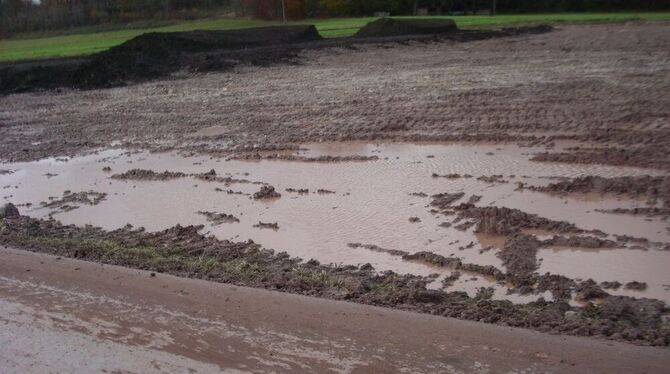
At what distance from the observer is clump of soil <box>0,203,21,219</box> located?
32.7 ft

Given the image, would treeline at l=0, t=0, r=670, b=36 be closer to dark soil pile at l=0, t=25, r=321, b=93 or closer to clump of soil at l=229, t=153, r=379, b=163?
dark soil pile at l=0, t=25, r=321, b=93

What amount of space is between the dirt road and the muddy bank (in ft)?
0.71

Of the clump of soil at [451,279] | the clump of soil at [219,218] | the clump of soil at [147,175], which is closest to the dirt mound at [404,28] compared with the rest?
the clump of soil at [147,175]

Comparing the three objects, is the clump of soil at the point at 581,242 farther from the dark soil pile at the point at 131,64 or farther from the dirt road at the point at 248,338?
the dark soil pile at the point at 131,64

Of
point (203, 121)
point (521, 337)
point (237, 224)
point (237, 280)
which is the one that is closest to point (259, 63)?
point (203, 121)

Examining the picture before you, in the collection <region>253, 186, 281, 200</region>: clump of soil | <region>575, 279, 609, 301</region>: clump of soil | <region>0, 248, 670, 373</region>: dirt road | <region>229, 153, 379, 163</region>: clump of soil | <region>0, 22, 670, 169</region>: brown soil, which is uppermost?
<region>0, 22, 670, 169</region>: brown soil

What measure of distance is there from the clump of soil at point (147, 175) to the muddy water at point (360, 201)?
0.60ft

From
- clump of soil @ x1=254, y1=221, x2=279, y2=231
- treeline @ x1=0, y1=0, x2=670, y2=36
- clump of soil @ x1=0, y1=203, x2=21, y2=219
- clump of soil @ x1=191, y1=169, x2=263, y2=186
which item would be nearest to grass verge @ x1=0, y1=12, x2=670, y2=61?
treeline @ x1=0, y1=0, x2=670, y2=36

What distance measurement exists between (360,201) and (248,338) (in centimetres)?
459

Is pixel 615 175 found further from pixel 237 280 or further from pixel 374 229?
pixel 237 280

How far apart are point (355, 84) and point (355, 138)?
246 inches

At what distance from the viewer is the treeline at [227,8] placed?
56781 millimetres

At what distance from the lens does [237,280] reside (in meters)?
6.88

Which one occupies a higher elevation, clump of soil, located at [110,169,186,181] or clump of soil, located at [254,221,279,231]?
clump of soil, located at [110,169,186,181]
